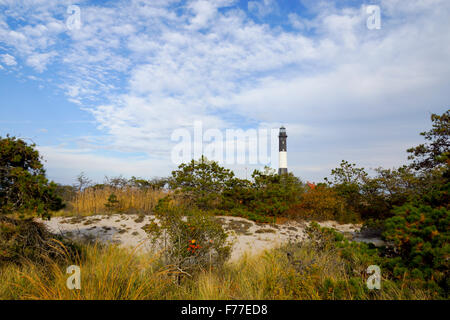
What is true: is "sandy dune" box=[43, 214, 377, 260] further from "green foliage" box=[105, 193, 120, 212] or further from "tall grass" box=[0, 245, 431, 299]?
"tall grass" box=[0, 245, 431, 299]

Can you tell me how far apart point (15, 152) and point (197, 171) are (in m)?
7.67

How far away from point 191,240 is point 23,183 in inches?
107

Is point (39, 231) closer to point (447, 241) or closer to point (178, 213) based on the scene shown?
point (178, 213)

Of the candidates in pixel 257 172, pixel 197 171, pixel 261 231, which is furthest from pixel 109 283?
pixel 257 172

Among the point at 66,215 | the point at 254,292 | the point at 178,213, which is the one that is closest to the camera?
the point at 254,292

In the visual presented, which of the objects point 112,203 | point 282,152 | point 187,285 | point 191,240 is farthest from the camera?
point 282,152

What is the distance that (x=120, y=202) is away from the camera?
1255 cm

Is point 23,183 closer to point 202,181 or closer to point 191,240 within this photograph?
point 191,240

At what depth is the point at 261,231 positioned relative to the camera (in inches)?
347

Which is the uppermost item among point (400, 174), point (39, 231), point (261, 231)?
point (400, 174)

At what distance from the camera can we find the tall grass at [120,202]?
40.0 ft

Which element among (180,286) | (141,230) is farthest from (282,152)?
(180,286)
